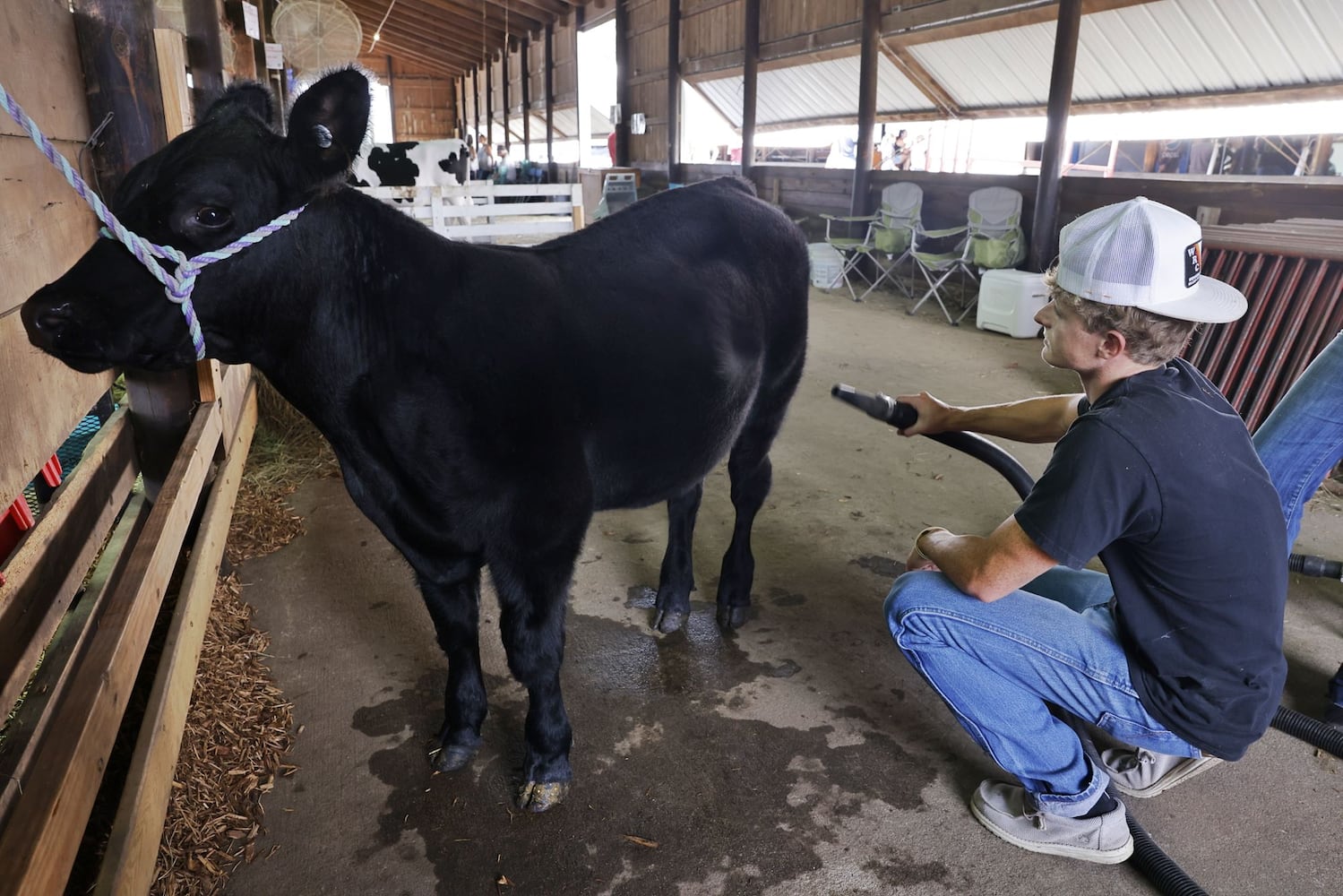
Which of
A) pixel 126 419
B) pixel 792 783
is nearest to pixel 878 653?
pixel 792 783

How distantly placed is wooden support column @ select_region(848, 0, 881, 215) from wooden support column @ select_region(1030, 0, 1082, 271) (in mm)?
2782

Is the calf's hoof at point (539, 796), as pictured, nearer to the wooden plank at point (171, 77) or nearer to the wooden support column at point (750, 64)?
the wooden plank at point (171, 77)

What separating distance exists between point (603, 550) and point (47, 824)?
7.81ft

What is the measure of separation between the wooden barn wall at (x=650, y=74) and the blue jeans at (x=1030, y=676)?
15.1 meters

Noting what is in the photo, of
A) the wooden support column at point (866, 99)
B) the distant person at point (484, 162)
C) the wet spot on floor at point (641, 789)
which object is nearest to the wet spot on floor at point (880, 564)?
Result: the wet spot on floor at point (641, 789)

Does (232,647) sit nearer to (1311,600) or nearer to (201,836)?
(201,836)

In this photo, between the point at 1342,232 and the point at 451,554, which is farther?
the point at 1342,232

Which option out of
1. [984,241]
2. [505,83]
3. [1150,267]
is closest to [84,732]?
[1150,267]

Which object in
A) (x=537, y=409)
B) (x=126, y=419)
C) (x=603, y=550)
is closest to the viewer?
(x=537, y=409)

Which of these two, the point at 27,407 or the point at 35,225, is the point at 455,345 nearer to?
the point at 27,407

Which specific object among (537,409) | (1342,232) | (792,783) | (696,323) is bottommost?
(792,783)

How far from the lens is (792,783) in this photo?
2115mm

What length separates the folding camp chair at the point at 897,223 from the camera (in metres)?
9.19

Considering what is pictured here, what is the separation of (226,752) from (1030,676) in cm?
205
